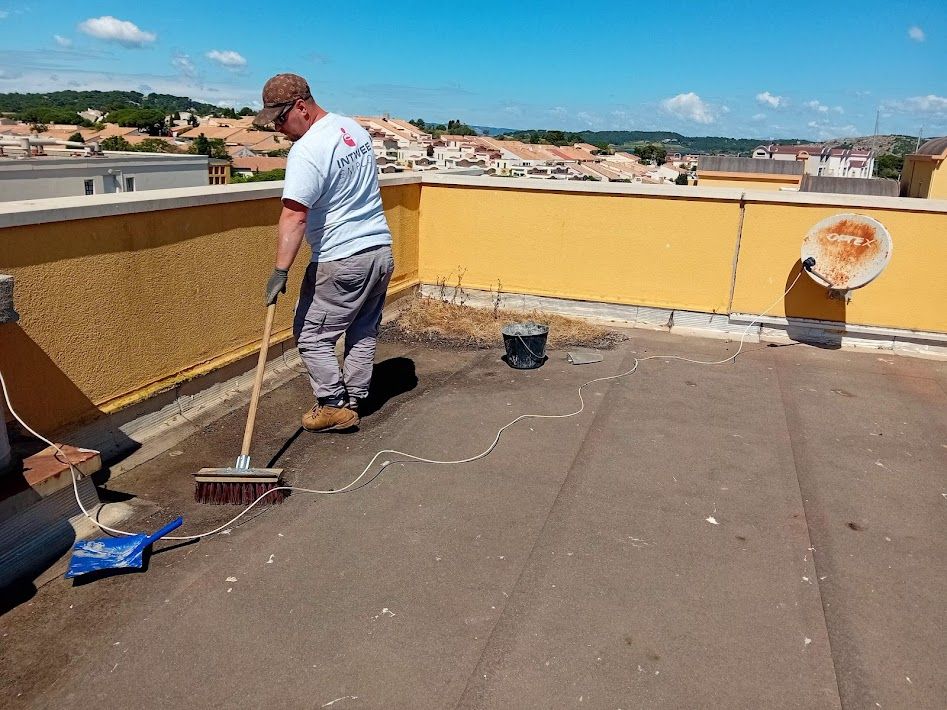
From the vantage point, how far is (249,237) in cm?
507

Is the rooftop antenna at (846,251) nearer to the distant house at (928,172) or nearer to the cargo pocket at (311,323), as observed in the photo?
the cargo pocket at (311,323)

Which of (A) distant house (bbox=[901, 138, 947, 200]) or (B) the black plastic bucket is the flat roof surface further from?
(A) distant house (bbox=[901, 138, 947, 200])

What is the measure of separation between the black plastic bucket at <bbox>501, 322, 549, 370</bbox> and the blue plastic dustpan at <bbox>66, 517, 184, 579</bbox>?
329 centimetres

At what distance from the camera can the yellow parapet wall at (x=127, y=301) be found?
3527 millimetres

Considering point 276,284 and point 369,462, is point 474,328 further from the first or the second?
point 276,284

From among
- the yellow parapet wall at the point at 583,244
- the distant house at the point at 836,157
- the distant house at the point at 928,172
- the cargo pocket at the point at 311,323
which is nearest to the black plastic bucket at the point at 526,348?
the yellow parapet wall at the point at 583,244

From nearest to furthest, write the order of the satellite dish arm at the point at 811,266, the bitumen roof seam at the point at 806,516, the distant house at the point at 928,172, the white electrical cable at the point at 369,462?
the bitumen roof seam at the point at 806,516, the white electrical cable at the point at 369,462, the satellite dish arm at the point at 811,266, the distant house at the point at 928,172

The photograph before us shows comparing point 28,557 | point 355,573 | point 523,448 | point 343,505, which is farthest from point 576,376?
point 28,557

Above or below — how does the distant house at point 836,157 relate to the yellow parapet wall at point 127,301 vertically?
above

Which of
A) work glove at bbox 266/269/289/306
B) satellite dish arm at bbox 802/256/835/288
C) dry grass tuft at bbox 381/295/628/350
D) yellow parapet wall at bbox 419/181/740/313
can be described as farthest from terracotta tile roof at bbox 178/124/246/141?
work glove at bbox 266/269/289/306

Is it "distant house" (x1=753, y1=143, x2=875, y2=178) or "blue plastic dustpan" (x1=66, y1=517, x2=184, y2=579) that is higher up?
"distant house" (x1=753, y1=143, x2=875, y2=178)

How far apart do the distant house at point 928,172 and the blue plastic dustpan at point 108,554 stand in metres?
31.7

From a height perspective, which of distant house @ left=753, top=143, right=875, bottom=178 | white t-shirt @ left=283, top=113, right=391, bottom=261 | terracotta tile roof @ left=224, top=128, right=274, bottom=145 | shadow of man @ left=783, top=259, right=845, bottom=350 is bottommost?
shadow of man @ left=783, top=259, right=845, bottom=350

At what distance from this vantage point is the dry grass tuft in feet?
21.8
